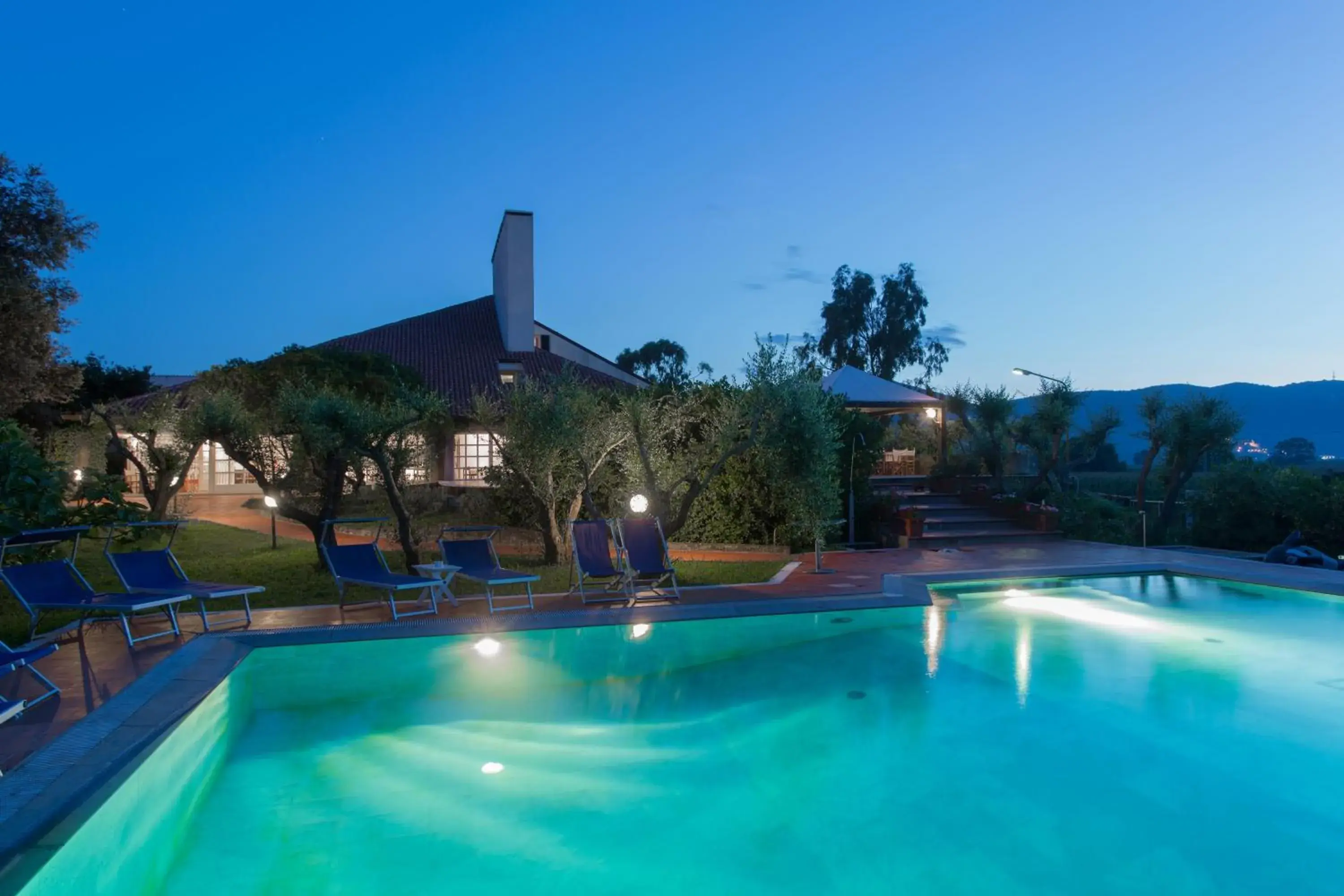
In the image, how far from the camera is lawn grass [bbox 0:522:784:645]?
26.9 feet

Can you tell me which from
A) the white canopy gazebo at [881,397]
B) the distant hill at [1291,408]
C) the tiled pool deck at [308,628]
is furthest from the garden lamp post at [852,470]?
the distant hill at [1291,408]

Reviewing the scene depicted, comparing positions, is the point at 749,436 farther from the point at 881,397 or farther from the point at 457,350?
the point at 457,350

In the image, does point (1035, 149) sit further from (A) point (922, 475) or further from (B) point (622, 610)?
(B) point (622, 610)

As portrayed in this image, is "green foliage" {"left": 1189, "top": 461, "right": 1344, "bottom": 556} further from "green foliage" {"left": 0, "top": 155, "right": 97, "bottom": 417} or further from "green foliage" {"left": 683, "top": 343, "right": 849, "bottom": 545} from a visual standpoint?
"green foliage" {"left": 0, "top": 155, "right": 97, "bottom": 417}

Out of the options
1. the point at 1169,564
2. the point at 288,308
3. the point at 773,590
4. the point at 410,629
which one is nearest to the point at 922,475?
the point at 1169,564

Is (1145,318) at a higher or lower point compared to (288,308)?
lower

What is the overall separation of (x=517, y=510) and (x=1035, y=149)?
1127 cm

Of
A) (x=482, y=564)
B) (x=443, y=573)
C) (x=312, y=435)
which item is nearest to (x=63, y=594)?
(x=443, y=573)

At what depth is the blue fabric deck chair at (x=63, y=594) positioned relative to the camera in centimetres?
594

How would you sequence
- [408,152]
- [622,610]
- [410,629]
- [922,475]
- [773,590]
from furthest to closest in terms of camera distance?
1. [408,152]
2. [922,475]
3. [773,590]
4. [622,610]
5. [410,629]

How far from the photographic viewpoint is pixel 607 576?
873cm

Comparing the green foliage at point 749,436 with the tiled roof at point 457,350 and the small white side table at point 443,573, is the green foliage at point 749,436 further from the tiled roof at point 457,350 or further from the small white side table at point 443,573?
the tiled roof at point 457,350

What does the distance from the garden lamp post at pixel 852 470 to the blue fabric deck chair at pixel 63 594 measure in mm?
9608

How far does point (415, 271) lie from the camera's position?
166ft
